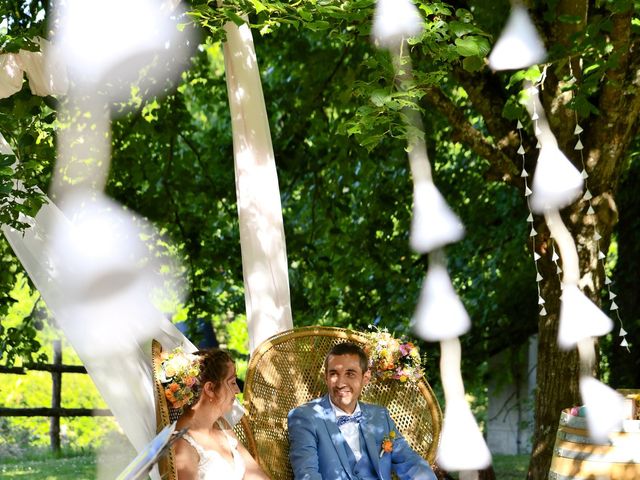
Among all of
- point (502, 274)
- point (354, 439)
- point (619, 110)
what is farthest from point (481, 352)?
point (354, 439)

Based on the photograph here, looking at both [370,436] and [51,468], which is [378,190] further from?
[370,436]

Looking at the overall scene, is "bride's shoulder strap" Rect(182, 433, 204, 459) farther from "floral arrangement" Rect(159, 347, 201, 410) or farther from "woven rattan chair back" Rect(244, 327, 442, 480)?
"woven rattan chair back" Rect(244, 327, 442, 480)

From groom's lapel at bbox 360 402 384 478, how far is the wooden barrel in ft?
2.19

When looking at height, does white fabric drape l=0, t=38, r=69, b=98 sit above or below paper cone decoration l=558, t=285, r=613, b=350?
above

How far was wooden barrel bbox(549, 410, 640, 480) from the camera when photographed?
123 inches

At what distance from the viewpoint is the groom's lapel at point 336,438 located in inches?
141

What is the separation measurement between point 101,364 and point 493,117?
90.6 inches

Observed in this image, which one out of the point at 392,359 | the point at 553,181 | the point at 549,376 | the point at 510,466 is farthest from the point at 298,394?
the point at 510,466

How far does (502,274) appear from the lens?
276 inches

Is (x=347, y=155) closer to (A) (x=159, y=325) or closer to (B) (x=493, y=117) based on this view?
(B) (x=493, y=117)

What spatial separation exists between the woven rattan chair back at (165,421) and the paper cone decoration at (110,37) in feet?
4.04

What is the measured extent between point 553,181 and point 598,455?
1.55 meters

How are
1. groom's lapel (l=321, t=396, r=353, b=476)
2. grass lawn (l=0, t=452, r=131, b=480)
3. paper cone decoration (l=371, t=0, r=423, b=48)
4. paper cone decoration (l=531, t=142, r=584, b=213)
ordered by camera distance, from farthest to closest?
1. grass lawn (l=0, t=452, r=131, b=480)
2. paper cone decoration (l=531, t=142, r=584, b=213)
3. groom's lapel (l=321, t=396, r=353, b=476)
4. paper cone decoration (l=371, t=0, r=423, b=48)

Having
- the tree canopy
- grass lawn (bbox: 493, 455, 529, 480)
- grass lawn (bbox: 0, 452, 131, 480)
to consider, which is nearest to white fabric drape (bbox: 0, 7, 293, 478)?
the tree canopy
